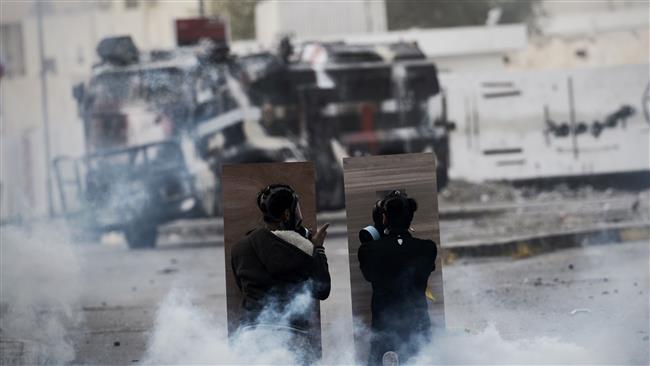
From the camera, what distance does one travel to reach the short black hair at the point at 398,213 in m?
5.11

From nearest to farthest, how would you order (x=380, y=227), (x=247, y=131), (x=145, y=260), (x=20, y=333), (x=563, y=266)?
(x=380, y=227) → (x=20, y=333) → (x=563, y=266) → (x=145, y=260) → (x=247, y=131)

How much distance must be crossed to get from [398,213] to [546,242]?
7.90 meters

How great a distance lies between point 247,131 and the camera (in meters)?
15.1

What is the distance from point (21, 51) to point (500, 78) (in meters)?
7.35

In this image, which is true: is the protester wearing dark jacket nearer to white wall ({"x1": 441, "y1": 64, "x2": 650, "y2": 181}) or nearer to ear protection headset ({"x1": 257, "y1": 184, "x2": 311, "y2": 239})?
ear protection headset ({"x1": 257, "y1": 184, "x2": 311, "y2": 239})

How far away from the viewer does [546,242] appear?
12.7 metres

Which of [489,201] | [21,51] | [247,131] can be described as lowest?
[489,201]

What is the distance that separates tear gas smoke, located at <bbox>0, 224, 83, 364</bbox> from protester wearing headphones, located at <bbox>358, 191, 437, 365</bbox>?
307cm

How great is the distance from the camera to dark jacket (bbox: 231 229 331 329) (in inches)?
190

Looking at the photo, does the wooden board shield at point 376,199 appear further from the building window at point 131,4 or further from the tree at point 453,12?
the tree at point 453,12

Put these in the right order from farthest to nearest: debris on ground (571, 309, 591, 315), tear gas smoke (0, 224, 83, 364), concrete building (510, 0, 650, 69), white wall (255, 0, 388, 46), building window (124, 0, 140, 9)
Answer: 1. concrete building (510, 0, 650, 69)
2. white wall (255, 0, 388, 46)
3. building window (124, 0, 140, 9)
4. debris on ground (571, 309, 591, 315)
5. tear gas smoke (0, 224, 83, 364)

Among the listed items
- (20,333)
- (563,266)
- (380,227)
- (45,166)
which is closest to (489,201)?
(563,266)

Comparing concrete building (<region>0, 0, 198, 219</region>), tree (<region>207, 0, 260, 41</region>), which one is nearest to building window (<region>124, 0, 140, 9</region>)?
concrete building (<region>0, 0, 198, 219</region>)

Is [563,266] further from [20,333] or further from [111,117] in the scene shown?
[111,117]
